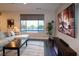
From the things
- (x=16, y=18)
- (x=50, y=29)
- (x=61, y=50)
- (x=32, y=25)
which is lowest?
(x=61, y=50)

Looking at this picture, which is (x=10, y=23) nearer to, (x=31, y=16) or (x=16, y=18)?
(x=16, y=18)

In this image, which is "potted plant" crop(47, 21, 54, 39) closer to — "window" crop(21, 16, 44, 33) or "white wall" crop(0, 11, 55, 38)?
"white wall" crop(0, 11, 55, 38)

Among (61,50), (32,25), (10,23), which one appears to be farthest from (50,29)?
(61,50)

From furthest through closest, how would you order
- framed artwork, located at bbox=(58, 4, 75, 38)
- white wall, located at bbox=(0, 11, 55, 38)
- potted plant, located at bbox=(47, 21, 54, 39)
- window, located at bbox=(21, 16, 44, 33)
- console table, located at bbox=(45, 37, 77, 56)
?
1. window, located at bbox=(21, 16, 44, 33)
2. white wall, located at bbox=(0, 11, 55, 38)
3. potted plant, located at bbox=(47, 21, 54, 39)
4. framed artwork, located at bbox=(58, 4, 75, 38)
5. console table, located at bbox=(45, 37, 77, 56)

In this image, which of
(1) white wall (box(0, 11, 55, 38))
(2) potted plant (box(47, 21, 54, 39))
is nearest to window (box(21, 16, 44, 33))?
(1) white wall (box(0, 11, 55, 38))

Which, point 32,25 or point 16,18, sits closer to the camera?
point 16,18

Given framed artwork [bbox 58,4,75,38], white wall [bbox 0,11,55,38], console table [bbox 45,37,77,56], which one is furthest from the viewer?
white wall [bbox 0,11,55,38]

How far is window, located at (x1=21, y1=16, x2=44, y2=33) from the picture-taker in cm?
1050

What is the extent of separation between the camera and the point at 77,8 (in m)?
3.63

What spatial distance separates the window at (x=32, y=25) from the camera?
1050cm

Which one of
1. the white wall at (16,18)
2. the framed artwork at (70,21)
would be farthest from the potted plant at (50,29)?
the framed artwork at (70,21)

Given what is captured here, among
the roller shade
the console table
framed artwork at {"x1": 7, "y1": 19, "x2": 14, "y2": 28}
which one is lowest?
the console table

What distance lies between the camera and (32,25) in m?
10.6

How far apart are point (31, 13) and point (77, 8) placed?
270 inches
